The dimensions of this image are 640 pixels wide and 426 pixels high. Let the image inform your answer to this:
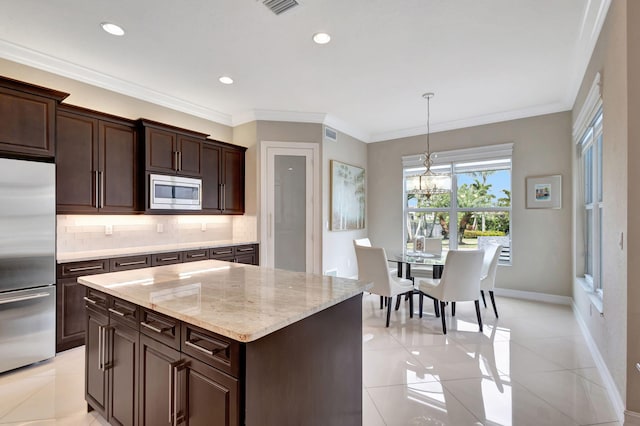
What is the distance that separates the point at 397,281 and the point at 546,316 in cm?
195

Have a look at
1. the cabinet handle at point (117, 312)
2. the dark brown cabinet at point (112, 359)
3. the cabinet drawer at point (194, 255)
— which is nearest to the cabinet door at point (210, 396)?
the dark brown cabinet at point (112, 359)

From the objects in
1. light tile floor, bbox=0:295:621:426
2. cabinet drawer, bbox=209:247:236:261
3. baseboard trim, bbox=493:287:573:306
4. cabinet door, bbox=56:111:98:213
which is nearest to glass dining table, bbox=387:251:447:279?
light tile floor, bbox=0:295:621:426

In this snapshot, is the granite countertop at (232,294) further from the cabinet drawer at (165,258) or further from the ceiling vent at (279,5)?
the ceiling vent at (279,5)

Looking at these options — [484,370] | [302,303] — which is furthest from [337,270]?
[302,303]

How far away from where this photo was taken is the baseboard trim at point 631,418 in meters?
1.74

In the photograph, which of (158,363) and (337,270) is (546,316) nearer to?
(337,270)

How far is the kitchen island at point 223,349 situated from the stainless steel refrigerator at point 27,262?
109cm

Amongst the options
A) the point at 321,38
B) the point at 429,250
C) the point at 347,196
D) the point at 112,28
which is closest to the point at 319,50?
the point at 321,38

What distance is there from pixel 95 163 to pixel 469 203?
5351mm

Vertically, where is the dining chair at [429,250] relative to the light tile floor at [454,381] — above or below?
above

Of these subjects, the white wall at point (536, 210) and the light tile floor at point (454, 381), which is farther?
the white wall at point (536, 210)

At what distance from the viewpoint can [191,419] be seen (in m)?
1.25

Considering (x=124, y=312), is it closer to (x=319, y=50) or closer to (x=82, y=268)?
(x=82, y=268)

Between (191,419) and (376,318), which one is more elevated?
(191,419)
